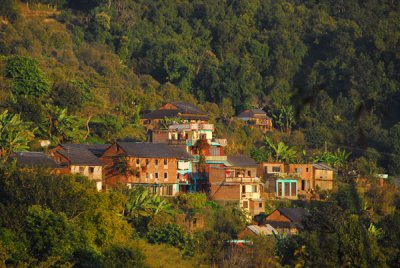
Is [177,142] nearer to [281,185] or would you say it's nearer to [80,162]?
[281,185]

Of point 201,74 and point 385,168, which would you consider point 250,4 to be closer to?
point 201,74

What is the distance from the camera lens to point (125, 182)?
5434 centimetres

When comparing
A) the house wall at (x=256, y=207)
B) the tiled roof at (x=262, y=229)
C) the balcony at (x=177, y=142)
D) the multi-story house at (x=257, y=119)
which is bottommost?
the tiled roof at (x=262, y=229)

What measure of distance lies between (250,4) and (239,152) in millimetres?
35452

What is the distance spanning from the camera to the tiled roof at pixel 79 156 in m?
53.0

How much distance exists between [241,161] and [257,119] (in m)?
Result: 15.2

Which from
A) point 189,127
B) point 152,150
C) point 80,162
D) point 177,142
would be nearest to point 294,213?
point 152,150

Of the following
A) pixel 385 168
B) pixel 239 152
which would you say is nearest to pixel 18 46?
pixel 239 152

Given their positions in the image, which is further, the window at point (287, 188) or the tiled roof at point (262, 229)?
the window at point (287, 188)

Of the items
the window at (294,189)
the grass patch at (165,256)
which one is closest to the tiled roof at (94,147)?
the window at (294,189)

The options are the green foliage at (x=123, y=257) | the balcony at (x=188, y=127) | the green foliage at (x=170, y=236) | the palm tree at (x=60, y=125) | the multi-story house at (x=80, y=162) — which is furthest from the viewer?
the balcony at (x=188, y=127)

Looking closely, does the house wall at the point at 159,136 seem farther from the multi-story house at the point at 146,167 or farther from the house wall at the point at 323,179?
the house wall at the point at 323,179

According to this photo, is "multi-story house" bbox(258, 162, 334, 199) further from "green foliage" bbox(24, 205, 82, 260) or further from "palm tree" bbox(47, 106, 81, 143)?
"green foliage" bbox(24, 205, 82, 260)

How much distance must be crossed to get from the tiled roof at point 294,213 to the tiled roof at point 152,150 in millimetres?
5664
